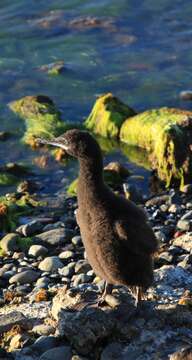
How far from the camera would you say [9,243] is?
12.7 metres

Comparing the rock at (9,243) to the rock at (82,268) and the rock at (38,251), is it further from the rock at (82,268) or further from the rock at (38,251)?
the rock at (82,268)

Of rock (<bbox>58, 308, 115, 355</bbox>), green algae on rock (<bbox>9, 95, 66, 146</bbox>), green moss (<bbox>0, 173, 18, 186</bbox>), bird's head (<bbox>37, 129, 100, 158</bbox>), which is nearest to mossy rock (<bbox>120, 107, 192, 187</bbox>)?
green algae on rock (<bbox>9, 95, 66, 146</bbox>)

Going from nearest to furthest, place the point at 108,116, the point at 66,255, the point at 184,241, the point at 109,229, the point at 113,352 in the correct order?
the point at 113,352 → the point at 109,229 → the point at 184,241 → the point at 66,255 → the point at 108,116

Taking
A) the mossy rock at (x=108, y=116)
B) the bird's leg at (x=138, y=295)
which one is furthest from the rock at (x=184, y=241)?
the mossy rock at (x=108, y=116)

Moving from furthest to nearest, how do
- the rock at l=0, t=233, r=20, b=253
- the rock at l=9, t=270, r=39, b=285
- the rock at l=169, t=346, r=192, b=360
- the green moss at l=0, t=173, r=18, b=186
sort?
1. the green moss at l=0, t=173, r=18, b=186
2. the rock at l=0, t=233, r=20, b=253
3. the rock at l=9, t=270, r=39, b=285
4. the rock at l=169, t=346, r=192, b=360

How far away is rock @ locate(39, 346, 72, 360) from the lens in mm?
7941

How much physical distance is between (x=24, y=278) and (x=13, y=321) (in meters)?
2.31

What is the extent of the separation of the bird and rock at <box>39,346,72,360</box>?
0.88 meters

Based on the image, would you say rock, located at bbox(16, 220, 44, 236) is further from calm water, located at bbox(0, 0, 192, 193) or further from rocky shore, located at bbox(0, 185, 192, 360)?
calm water, located at bbox(0, 0, 192, 193)

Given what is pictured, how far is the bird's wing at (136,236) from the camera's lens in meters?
8.40

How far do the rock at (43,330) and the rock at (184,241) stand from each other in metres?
3.29

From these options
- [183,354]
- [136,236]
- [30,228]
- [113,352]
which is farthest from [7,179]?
[183,354]

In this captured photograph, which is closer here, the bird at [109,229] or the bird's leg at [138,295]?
the bird at [109,229]

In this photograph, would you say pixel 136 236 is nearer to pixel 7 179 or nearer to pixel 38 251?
pixel 38 251
